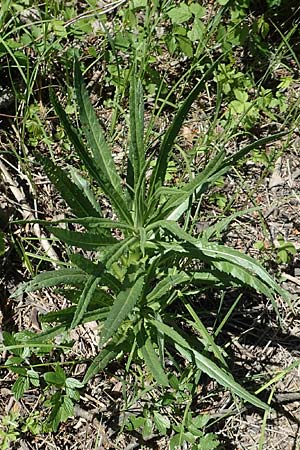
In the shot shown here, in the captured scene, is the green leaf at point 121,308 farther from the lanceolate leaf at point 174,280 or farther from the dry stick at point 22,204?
the dry stick at point 22,204

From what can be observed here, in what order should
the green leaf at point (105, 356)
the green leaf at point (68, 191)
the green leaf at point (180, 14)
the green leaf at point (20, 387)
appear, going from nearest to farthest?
the green leaf at point (68, 191)
the green leaf at point (105, 356)
the green leaf at point (20, 387)
the green leaf at point (180, 14)

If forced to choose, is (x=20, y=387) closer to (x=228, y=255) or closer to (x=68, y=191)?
(x=68, y=191)

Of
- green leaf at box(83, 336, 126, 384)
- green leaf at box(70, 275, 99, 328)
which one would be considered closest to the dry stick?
green leaf at box(83, 336, 126, 384)

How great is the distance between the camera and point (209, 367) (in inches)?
71.6

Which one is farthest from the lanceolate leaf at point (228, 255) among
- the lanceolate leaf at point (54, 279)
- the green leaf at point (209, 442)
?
the green leaf at point (209, 442)

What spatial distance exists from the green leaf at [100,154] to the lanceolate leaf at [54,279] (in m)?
0.21

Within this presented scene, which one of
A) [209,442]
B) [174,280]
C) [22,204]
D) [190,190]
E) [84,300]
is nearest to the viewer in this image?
[84,300]

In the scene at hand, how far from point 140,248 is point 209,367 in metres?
0.38

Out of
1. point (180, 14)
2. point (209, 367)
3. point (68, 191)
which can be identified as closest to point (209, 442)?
point (209, 367)

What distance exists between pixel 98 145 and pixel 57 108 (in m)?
0.15

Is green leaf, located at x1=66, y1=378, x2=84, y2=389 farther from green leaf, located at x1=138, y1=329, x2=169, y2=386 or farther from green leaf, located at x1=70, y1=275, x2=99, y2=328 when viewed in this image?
green leaf, located at x1=70, y1=275, x2=99, y2=328

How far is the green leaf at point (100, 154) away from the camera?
1696 mm

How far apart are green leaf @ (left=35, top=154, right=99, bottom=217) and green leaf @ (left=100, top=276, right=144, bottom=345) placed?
0.77 ft

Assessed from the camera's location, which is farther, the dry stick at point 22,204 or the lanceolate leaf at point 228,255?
the dry stick at point 22,204
